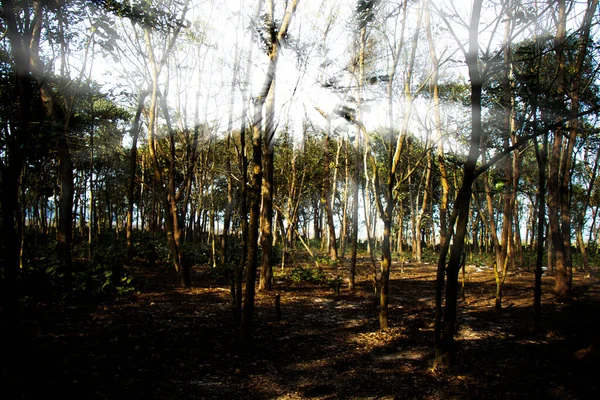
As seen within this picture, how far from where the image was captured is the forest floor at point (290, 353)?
4.95 metres

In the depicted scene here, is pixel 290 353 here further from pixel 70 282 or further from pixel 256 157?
pixel 70 282

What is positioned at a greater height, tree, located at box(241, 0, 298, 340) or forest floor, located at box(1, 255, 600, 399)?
tree, located at box(241, 0, 298, 340)

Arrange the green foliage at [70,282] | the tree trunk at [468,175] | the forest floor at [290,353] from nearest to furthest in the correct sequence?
1. the forest floor at [290,353]
2. the tree trunk at [468,175]
3. the green foliage at [70,282]

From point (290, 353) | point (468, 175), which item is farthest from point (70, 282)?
point (468, 175)

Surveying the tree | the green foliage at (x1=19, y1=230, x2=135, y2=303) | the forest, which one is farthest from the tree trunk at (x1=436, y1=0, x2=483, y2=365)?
the green foliage at (x1=19, y1=230, x2=135, y2=303)

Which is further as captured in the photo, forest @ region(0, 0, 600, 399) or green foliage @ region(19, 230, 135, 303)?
green foliage @ region(19, 230, 135, 303)

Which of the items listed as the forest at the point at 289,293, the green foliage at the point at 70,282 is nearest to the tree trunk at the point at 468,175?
the forest at the point at 289,293

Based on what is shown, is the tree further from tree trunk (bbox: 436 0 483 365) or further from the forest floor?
tree trunk (bbox: 436 0 483 365)

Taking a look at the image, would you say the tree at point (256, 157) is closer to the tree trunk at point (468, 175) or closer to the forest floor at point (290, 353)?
the forest floor at point (290, 353)

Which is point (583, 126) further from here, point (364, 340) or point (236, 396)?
point (236, 396)

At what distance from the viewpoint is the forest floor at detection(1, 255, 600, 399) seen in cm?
495

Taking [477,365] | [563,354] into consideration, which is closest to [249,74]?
[477,365]

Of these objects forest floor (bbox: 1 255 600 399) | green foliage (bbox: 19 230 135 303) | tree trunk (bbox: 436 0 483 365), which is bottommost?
forest floor (bbox: 1 255 600 399)

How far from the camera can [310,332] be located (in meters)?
7.66
